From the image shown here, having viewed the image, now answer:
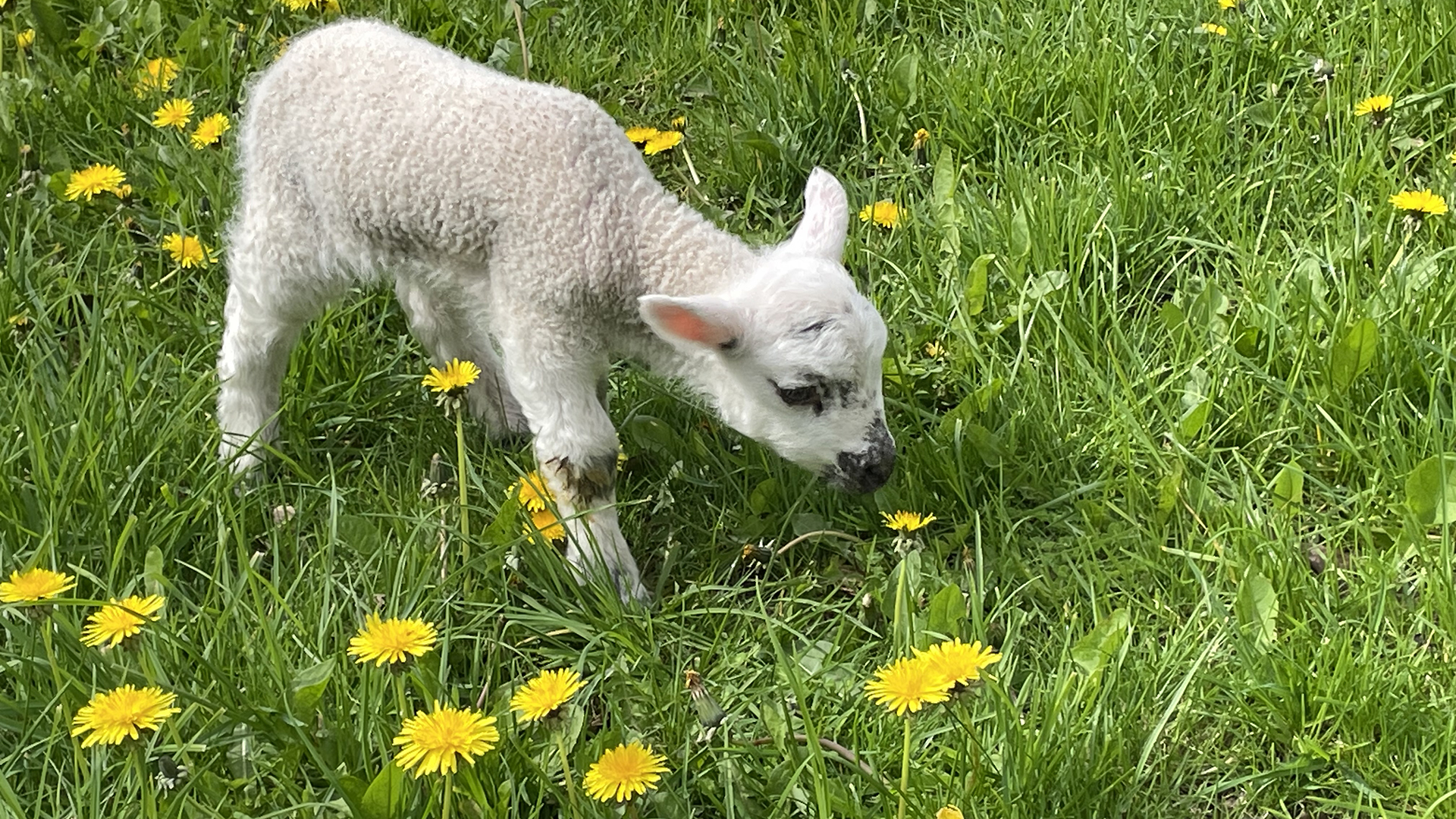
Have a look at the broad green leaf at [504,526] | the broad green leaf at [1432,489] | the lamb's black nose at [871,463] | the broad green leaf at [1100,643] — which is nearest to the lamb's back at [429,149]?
the broad green leaf at [504,526]

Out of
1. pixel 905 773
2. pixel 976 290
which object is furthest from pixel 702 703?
pixel 976 290

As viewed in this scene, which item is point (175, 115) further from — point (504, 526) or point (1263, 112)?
point (1263, 112)

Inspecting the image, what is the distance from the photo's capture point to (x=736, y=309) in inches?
113

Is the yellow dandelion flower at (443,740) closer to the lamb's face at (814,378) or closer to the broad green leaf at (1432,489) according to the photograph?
the lamb's face at (814,378)

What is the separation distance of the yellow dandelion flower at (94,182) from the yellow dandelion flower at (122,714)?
7.32 feet

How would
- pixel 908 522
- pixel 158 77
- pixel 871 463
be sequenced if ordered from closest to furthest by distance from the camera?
pixel 908 522, pixel 871 463, pixel 158 77

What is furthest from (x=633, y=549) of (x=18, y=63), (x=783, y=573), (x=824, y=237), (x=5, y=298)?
(x=18, y=63)

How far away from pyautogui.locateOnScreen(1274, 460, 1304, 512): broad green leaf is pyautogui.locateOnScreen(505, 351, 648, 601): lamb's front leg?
142 centimetres

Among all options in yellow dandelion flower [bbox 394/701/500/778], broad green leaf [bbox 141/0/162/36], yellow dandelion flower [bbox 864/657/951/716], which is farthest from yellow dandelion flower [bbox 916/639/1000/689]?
broad green leaf [bbox 141/0/162/36]

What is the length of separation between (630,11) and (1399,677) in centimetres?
341

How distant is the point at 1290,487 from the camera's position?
9.96 ft

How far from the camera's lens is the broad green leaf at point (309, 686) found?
7.98 feet

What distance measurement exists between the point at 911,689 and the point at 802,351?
98 cm

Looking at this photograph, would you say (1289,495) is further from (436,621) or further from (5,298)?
(5,298)
